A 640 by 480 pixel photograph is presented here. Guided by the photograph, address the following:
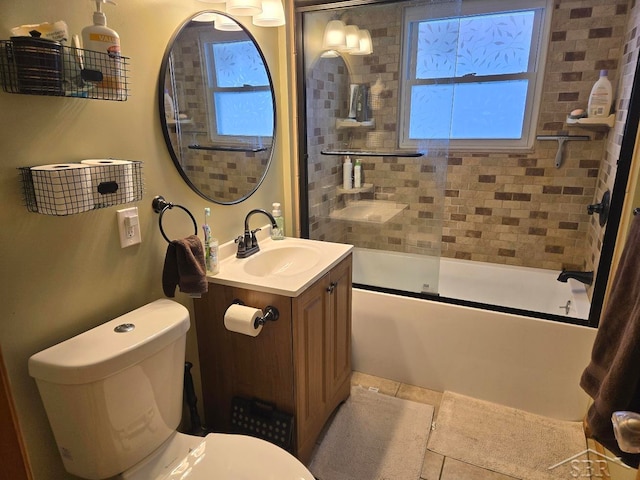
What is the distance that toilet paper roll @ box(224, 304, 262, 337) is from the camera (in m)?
1.50

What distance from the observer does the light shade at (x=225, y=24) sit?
1.75 m

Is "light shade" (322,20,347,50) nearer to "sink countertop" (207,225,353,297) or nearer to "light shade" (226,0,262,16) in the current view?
"light shade" (226,0,262,16)

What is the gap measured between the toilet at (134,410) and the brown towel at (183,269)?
8 centimetres

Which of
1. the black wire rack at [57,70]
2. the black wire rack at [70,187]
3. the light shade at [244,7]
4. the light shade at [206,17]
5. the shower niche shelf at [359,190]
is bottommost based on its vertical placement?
the shower niche shelf at [359,190]

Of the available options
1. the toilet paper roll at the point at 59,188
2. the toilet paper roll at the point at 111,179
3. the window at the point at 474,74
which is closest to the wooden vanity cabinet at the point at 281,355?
the toilet paper roll at the point at 111,179

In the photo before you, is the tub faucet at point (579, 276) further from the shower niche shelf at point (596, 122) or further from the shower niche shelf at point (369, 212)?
the shower niche shelf at point (369, 212)

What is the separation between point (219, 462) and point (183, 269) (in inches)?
25.2

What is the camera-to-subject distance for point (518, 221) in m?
2.95

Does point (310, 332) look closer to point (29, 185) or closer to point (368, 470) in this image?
point (368, 470)

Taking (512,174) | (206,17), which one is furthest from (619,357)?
(512,174)

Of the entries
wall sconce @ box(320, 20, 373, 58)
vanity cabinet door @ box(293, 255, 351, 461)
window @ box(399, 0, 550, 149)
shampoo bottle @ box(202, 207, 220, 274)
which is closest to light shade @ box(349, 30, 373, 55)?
wall sconce @ box(320, 20, 373, 58)

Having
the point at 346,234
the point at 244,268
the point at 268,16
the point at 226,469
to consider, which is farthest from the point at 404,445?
the point at 268,16

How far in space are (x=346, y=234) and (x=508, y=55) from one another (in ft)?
5.34

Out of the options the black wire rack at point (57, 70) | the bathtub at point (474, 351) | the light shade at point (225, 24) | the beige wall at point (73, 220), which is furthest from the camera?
the bathtub at point (474, 351)
